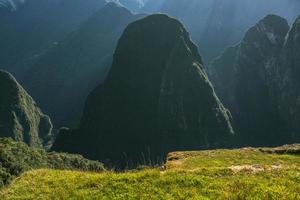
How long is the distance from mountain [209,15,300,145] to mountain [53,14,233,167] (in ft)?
40.3

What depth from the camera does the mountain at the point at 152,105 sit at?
92.8 m

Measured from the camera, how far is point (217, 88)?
13162 centimetres

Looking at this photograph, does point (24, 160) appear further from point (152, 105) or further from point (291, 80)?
point (291, 80)

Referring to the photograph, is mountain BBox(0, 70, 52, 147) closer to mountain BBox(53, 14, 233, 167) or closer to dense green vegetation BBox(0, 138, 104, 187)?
mountain BBox(53, 14, 233, 167)

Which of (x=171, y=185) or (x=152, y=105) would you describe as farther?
(x=152, y=105)

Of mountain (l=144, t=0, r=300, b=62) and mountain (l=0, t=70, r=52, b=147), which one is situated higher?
mountain (l=144, t=0, r=300, b=62)

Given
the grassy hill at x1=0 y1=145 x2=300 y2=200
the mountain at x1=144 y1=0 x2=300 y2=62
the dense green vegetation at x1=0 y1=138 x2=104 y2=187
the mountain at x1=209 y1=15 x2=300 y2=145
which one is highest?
the mountain at x1=144 y1=0 x2=300 y2=62

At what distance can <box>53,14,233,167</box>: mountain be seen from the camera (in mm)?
92812

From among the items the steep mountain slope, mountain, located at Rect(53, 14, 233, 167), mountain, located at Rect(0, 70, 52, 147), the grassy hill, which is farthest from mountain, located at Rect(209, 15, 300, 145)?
the grassy hill

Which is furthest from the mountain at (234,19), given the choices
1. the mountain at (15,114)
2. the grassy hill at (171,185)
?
the grassy hill at (171,185)

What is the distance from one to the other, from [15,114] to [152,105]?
103ft

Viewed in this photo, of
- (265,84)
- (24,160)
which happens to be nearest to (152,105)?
(265,84)

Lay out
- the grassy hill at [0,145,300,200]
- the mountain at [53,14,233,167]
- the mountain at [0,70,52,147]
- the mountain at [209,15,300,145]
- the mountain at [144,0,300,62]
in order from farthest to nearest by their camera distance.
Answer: the mountain at [144,0,300,62], the mountain at [0,70,52,147], the mountain at [209,15,300,145], the mountain at [53,14,233,167], the grassy hill at [0,145,300,200]

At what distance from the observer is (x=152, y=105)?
9950 centimetres
